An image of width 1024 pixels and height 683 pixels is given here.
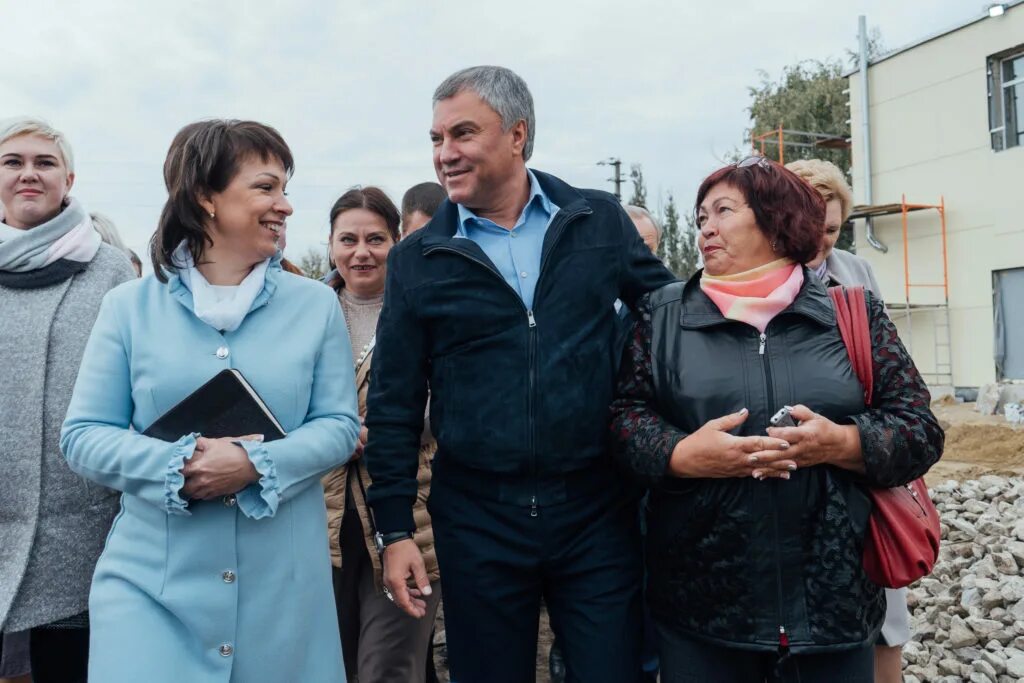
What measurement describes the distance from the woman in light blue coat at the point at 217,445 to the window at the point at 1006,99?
56.6 ft

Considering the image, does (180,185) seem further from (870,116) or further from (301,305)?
(870,116)

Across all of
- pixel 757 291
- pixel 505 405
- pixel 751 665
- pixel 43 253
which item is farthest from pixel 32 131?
pixel 751 665

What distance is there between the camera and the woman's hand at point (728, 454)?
7.58 ft

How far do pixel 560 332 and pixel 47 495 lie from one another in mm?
1783

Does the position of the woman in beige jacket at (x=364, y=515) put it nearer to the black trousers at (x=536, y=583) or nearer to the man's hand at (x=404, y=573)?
the man's hand at (x=404, y=573)

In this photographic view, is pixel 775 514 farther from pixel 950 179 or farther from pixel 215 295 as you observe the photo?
pixel 950 179

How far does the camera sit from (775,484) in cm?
242

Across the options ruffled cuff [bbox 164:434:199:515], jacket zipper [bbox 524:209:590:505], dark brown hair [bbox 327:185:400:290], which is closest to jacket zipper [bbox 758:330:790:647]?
jacket zipper [bbox 524:209:590:505]

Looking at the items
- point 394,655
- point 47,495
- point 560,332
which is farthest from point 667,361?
point 47,495

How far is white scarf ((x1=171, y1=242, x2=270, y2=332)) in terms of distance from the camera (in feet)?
7.96

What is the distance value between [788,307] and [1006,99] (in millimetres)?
16846

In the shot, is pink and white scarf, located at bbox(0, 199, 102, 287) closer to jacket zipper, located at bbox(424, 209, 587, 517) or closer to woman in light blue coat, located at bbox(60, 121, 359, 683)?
woman in light blue coat, located at bbox(60, 121, 359, 683)

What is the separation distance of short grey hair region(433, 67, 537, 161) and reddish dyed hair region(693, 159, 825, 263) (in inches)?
28.1

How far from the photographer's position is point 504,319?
272cm
